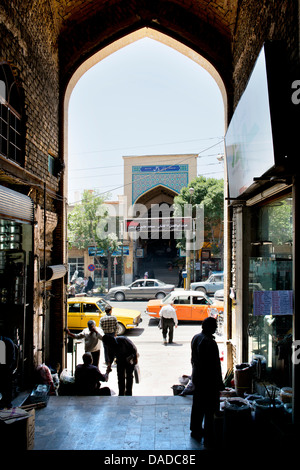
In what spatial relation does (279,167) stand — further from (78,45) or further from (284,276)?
(78,45)

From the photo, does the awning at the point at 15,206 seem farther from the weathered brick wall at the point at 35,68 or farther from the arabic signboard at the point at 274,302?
the arabic signboard at the point at 274,302

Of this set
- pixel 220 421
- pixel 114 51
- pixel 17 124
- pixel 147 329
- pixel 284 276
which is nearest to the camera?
pixel 220 421

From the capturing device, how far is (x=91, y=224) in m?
22.4

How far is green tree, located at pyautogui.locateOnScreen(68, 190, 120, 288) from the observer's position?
2211 centimetres

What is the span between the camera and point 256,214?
20.5 feet

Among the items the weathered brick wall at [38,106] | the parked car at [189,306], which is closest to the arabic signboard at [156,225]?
the parked car at [189,306]

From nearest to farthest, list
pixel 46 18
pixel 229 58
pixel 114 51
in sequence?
pixel 46 18
pixel 229 58
pixel 114 51

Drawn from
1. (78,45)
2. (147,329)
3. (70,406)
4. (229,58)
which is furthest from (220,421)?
(147,329)

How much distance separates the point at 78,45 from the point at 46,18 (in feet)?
3.87

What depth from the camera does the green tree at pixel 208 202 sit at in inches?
939

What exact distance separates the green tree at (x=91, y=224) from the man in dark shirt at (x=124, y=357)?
16353 millimetres

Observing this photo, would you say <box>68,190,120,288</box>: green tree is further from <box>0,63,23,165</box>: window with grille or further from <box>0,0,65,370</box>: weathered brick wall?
<box>0,63,23,165</box>: window with grille

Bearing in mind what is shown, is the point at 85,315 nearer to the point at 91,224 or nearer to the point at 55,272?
the point at 55,272

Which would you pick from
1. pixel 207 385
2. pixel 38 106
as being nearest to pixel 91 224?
pixel 38 106
